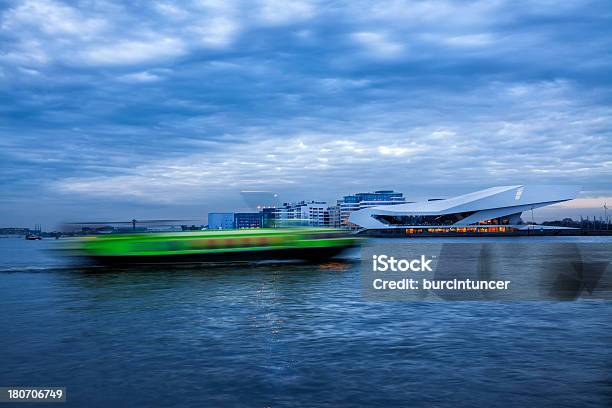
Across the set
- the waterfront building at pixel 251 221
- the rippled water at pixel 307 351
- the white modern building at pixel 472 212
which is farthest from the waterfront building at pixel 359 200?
the rippled water at pixel 307 351

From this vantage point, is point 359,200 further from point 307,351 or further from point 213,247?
point 307,351

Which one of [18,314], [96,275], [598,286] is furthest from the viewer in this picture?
[96,275]

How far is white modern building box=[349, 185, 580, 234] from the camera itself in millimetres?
106188

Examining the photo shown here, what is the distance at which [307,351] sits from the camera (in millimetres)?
7688

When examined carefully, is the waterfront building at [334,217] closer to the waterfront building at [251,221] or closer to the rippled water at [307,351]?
the waterfront building at [251,221]

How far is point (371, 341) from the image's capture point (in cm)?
836

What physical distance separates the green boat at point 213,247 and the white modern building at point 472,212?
285ft

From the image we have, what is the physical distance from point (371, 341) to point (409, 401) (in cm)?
293

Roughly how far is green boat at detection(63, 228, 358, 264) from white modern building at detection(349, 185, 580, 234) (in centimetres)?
8689

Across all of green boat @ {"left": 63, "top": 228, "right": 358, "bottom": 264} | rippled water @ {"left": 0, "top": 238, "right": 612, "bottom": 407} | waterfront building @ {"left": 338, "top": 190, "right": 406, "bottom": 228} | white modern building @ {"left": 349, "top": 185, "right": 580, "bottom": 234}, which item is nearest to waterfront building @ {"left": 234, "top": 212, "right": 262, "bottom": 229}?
green boat @ {"left": 63, "top": 228, "right": 358, "bottom": 264}

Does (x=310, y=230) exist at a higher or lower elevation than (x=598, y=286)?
higher

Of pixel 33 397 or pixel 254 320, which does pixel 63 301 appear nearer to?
pixel 254 320

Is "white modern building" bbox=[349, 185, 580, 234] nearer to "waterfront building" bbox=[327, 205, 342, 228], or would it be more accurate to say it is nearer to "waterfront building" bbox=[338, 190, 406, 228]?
"waterfront building" bbox=[338, 190, 406, 228]

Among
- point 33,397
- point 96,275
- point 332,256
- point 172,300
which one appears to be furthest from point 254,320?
point 332,256
